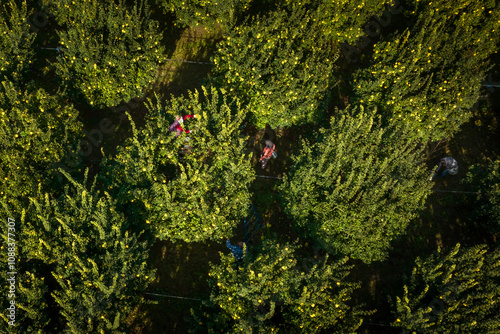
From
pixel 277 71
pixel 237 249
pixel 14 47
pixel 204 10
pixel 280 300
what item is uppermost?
pixel 204 10

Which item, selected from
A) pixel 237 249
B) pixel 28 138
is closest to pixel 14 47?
pixel 28 138

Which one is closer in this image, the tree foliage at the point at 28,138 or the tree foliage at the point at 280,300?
the tree foliage at the point at 280,300

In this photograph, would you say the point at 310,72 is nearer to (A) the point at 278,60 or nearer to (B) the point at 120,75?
(A) the point at 278,60

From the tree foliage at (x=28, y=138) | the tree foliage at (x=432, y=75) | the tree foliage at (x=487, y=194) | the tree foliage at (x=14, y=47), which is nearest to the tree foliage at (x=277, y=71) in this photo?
the tree foliage at (x=432, y=75)

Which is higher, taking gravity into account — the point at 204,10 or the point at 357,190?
the point at 204,10

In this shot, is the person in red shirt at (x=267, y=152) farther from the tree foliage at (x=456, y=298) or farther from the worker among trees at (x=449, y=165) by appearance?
the worker among trees at (x=449, y=165)

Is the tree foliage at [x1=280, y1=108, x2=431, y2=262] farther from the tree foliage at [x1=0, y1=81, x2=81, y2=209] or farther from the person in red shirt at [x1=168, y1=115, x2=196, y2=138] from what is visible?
the tree foliage at [x1=0, y1=81, x2=81, y2=209]

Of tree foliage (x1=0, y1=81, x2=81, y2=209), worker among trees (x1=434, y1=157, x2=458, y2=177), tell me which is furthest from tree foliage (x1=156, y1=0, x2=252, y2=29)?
worker among trees (x1=434, y1=157, x2=458, y2=177)

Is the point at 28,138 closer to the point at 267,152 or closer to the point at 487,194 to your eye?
the point at 267,152
